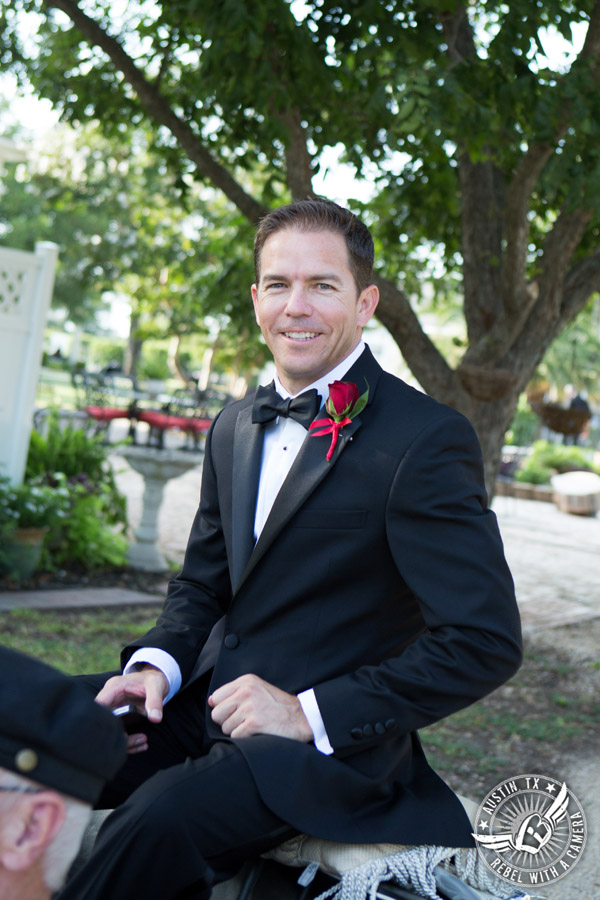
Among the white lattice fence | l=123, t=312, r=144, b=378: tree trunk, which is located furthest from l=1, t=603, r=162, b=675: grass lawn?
l=123, t=312, r=144, b=378: tree trunk

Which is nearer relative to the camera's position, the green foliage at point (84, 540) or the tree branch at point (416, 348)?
the tree branch at point (416, 348)

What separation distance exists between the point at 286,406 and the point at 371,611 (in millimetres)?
563

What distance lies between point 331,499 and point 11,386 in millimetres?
6472

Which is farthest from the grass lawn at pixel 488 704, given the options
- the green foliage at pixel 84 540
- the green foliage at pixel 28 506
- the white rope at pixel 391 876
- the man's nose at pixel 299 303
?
the man's nose at pixel 299 303

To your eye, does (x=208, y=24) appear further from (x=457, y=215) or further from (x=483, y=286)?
(x=457, y=215)

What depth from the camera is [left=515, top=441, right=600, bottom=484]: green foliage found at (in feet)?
82.6

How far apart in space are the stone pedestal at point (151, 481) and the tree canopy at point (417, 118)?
99.1 inches

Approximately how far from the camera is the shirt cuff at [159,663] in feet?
7.61

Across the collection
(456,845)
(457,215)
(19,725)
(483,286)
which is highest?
(457,215)

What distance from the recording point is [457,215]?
7.44 meters

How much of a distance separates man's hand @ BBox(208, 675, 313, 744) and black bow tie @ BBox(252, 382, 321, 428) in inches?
25.6

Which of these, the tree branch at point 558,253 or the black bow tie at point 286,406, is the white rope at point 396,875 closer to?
the black bow tie at point 286,406

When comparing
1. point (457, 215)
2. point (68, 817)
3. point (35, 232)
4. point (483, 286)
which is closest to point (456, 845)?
point (68, 817)

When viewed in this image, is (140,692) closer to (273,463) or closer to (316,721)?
(316,721)
